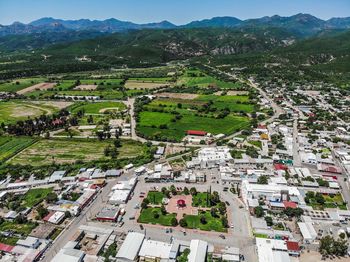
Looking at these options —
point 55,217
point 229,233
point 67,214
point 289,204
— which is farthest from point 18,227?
point 289,204

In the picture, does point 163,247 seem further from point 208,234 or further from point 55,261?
point 55,261

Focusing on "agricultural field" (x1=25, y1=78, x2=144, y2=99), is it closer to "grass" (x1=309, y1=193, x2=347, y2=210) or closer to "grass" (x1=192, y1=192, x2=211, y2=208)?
"grass" (x1=192, y1=192, x2=211, y2=208)

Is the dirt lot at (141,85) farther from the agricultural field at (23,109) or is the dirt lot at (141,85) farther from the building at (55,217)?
the building at (55,217)

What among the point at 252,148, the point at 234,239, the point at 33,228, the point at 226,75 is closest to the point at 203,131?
the point at 252,148

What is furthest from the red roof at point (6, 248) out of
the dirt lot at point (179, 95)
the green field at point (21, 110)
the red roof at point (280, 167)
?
the dirt lot at point (179, 95)

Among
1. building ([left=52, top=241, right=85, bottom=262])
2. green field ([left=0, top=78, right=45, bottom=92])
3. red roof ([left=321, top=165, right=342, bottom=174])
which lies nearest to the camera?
building ([left=52, top=241, right=85, bottom=262])

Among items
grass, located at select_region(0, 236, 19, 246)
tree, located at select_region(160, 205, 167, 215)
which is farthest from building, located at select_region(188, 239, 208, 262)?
grass, located at select_region(0, 236, 19, 246)
